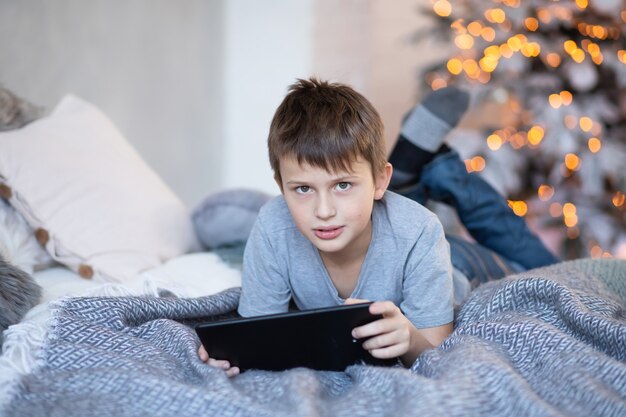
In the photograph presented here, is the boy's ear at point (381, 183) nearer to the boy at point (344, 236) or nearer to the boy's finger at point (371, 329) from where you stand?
the boy at point (344, 236)

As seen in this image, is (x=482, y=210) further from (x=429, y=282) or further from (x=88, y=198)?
(x=88, y=198)

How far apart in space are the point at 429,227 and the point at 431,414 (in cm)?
50

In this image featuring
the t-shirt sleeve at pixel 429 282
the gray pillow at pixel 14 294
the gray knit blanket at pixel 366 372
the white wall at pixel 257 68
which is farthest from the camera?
the white wall at pixel 257 68

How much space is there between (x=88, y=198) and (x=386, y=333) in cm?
87

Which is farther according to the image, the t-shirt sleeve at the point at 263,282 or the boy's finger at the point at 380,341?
the t-shirt sleeve at the point at 263,282

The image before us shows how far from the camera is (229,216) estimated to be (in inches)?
71.4

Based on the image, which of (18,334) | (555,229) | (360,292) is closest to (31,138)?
(18,334)

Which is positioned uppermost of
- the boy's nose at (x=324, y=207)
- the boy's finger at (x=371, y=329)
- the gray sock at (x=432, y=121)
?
the gray sock at (x=432, y=121)

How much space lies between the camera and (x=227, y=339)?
41.4 inches

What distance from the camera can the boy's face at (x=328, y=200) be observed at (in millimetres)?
1160

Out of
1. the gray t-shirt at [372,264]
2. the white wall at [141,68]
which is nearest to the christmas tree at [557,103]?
the white wall at [141,68]

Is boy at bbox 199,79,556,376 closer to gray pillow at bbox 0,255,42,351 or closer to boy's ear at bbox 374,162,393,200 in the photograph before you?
boy's ear at bbox 374,162,393,200

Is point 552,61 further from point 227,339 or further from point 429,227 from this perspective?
point 227,339

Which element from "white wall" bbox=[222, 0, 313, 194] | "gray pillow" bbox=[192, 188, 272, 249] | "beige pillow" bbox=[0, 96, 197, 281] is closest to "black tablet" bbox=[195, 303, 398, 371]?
"beige pillow" bbox=[0, 96, 197, 281]
